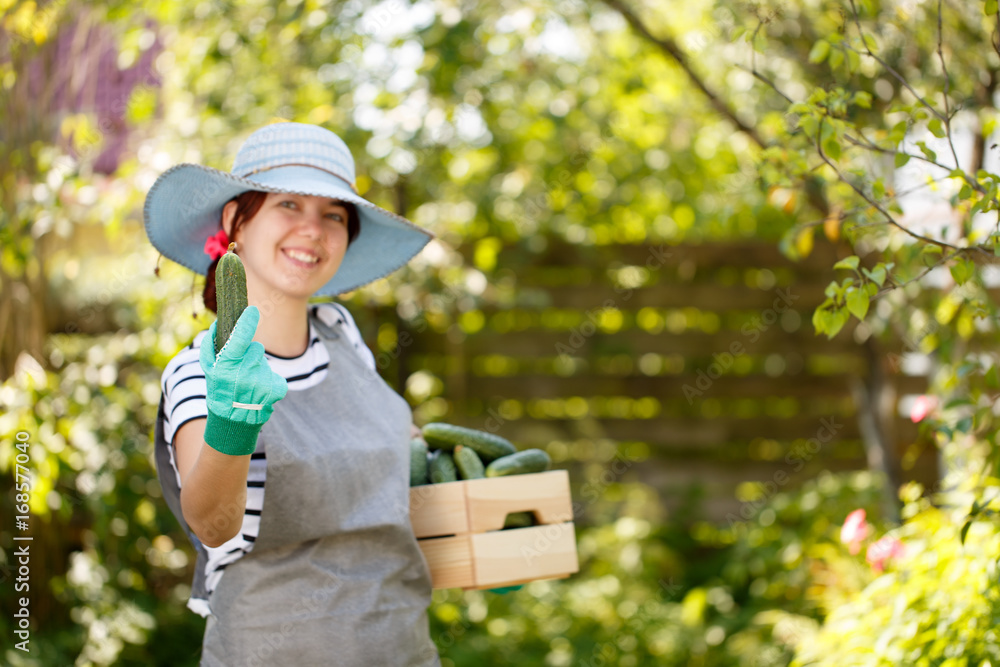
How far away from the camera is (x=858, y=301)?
189 centimetres

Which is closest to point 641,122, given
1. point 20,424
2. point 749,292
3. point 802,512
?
point 749,292

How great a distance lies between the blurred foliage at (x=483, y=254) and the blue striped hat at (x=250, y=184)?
3.71ft

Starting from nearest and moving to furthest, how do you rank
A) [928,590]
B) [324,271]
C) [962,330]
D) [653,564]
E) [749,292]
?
1. [324,271]
2. [928,590]
3. [962,330]
4. [653,564]
5. [749,292]

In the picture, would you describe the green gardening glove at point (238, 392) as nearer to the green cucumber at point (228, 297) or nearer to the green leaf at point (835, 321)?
the green cucumber at point (228, 297)

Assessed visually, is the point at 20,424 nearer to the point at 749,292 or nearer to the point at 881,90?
the point at 749,292

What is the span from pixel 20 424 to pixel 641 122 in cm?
414

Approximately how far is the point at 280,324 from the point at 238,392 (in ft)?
1.75

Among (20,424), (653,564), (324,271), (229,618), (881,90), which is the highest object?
(881,90)

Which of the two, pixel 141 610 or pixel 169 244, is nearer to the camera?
pixel 169 244

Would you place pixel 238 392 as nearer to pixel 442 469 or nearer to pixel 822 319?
pixel 442 469

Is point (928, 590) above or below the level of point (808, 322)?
below

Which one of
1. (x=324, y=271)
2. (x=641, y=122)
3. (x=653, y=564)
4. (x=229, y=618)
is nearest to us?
(x=229, y=618)

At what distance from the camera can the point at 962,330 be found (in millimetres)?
3055

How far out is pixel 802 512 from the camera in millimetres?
4012
